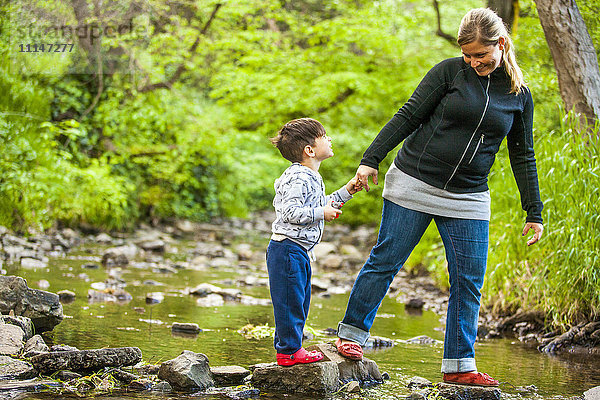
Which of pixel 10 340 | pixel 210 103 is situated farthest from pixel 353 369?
pixel 210 103

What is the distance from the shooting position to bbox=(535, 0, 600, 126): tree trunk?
180 inches

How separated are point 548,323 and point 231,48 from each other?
8122mm

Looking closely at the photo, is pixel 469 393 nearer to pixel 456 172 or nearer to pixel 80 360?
pixel 456 172

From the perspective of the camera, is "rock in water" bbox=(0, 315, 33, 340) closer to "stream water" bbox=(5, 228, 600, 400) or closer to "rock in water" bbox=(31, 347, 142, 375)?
"stream water" bbox=(5, 228, 600, 400)

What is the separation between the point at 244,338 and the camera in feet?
13.2

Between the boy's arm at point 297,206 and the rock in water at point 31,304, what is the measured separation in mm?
1566

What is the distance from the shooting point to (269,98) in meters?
11.6

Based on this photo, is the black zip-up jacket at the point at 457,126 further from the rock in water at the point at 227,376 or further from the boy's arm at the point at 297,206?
the rock in water at the point at 227,376

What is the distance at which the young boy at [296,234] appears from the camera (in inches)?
114

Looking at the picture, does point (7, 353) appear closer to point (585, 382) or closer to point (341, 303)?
point (585, 382)

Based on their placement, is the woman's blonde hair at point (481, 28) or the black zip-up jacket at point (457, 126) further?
the black zip-up jacket at point (457, 126)

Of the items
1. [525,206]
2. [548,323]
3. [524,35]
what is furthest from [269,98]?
[525,206]

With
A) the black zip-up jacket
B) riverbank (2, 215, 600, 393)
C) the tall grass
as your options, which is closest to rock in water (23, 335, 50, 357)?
riverbank (2, 215, 600, 393)

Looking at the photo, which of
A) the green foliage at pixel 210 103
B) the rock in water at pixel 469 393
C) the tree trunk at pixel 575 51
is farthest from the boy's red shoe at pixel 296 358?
the tree trunk at pixel 575 51
